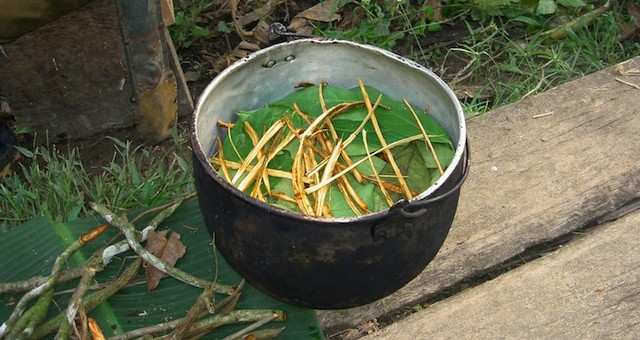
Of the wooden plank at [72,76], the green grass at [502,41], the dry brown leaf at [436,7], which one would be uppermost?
the wooden plank at [72,76]

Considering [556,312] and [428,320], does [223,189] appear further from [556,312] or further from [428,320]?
Result: [556,312]

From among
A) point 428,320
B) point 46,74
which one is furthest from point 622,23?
point 46,74

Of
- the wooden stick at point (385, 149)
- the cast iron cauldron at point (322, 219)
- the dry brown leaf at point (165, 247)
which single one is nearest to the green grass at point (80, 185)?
the dry brown leaf at point (165, 247)

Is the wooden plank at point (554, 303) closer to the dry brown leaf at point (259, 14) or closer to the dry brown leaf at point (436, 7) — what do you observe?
the dry brown leaf at point (436, 7)

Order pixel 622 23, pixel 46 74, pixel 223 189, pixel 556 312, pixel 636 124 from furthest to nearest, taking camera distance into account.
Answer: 1. pixel 622 23
2. pixel 46 74
3. pixel 636 124
4. pixel 556 312
5. pixel 223 189

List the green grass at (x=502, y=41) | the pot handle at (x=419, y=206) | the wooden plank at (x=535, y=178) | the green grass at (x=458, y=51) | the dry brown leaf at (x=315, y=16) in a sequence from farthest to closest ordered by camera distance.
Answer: the dry brown leaf at (x=315, y=16)
the green grass at (x=502, y=41)
the green grass at (x=458, y=51)
the wooden plank at (x=535, y=178)
the pot handle at (x=419, y=206)

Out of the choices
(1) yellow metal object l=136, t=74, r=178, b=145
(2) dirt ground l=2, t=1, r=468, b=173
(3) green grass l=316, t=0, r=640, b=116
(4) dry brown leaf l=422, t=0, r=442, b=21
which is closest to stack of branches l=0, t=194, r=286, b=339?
(1) yellow metal object l=136, t=74, r=178, b=145
